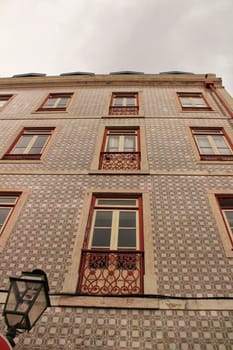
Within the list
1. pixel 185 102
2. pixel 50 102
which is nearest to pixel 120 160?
pixel 185 102

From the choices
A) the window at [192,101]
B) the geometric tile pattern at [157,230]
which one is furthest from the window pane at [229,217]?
the window at [192,101]

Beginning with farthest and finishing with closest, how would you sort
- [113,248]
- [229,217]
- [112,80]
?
1. [112,80]
2. [229,217]
3. [113,248]

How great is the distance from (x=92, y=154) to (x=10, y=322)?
14.9 ft

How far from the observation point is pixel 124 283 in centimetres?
407

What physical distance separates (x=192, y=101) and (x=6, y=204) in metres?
6.88

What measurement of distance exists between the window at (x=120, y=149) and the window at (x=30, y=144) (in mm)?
1586

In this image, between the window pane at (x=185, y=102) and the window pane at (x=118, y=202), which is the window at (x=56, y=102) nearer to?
the window pane at (x=185, y=102)

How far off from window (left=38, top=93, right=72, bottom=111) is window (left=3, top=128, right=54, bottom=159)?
4.52ft

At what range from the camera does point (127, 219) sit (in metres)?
5.21

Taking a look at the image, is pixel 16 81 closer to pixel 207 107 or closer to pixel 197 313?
pixel 207 107

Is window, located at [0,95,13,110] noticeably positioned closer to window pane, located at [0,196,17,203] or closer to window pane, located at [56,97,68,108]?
window pane, located at [56,97,68,108]

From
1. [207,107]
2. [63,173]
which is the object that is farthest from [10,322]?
[207,107]

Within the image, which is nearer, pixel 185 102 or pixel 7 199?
pixel 7 199

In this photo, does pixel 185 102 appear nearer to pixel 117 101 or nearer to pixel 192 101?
pixel 192 101
